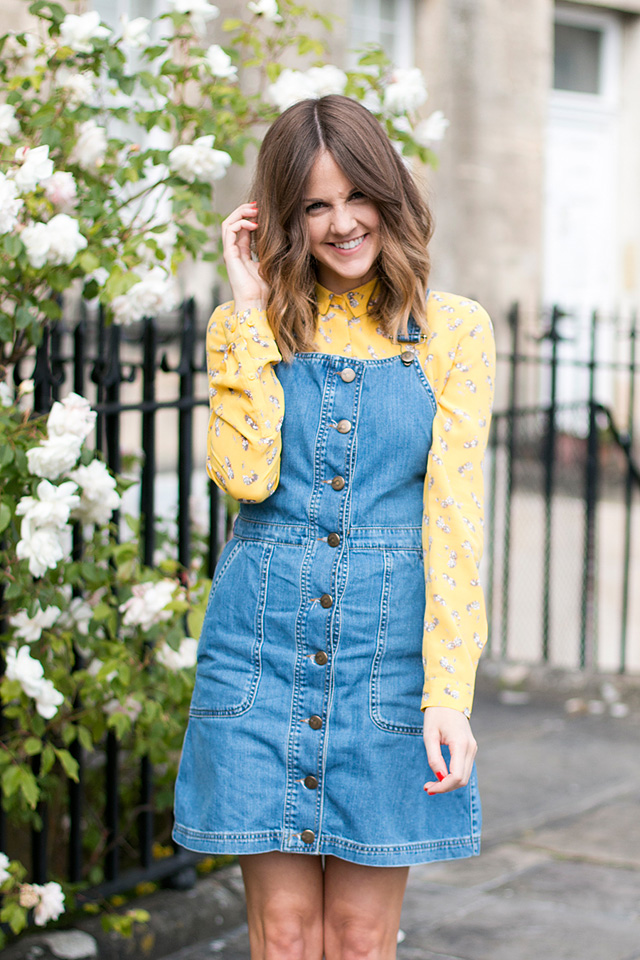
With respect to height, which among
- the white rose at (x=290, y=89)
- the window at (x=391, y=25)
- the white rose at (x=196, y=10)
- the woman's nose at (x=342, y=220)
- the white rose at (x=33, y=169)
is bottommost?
the woman's nose at (x=342, y=220)

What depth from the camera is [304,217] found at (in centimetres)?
206

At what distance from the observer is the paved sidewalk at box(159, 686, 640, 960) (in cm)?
321

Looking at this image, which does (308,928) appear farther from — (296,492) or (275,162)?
(275,162)

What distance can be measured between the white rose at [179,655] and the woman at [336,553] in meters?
0.68

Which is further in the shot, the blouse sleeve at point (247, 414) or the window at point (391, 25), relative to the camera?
the window at point (391, 25)

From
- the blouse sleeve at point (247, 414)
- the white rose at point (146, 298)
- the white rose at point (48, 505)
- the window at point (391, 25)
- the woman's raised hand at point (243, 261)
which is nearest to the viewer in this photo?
the blouse sleeve at point (247, 414)

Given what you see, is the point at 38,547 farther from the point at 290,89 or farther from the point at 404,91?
the point at 404,91

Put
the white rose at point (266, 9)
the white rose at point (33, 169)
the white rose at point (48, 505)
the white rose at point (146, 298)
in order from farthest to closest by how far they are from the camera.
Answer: the white rose at point (266, 9), the white rose at point (146, 298), the white rose at point (33, 169), the white rose at point (48, 505)

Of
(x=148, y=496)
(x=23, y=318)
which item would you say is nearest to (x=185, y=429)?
(x=148, y=496)

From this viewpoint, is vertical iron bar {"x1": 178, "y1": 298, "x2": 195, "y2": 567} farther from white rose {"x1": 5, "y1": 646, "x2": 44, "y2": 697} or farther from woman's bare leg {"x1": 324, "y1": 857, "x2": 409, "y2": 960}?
woman's bare leg {"x1": 324, "y1": 857, "x2": 409, "y2": 960}

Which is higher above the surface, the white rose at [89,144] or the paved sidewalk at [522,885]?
the white rose at [89,144]

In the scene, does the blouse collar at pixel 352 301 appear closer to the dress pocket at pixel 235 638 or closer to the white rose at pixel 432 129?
the dress pocket at pixel 235 638

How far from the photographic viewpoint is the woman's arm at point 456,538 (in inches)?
74.9

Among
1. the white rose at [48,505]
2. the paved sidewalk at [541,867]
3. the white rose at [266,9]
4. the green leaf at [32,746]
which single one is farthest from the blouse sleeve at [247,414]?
the paved sidewalk at [541,867]
